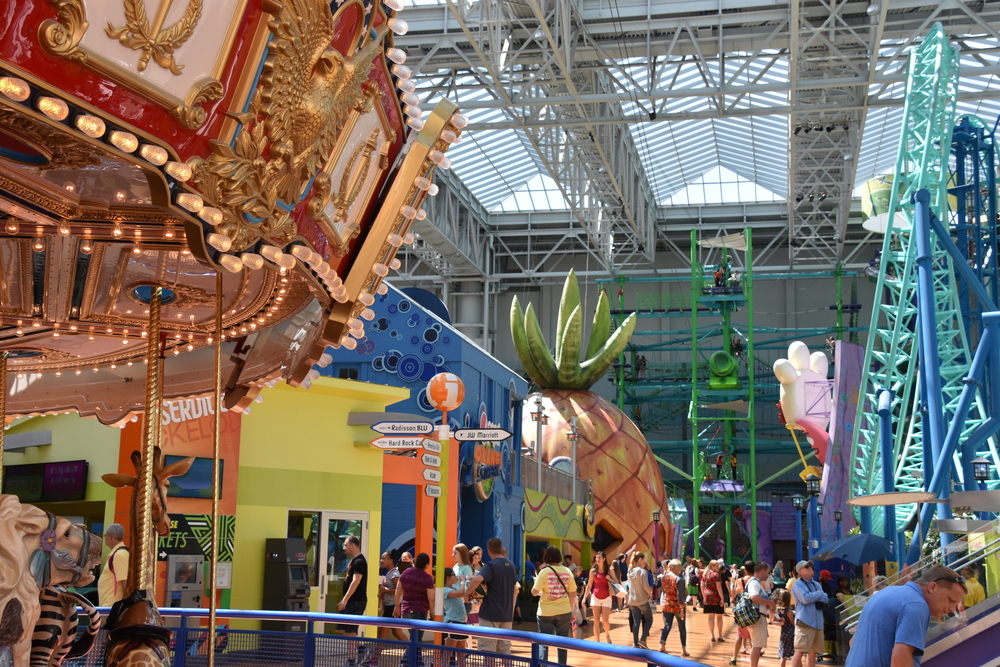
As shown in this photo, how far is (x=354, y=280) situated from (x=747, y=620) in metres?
6.93

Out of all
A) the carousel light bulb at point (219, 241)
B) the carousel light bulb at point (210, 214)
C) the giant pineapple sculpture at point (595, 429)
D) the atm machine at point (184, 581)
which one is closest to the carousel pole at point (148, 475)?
the carousel light bulb at point (219, 241)

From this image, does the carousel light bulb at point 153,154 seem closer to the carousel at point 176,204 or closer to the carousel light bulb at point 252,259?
the carousel at point 176,204

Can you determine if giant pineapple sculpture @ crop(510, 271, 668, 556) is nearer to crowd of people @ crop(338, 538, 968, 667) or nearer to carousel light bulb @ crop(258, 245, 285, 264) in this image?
crowd of people @ crop(338, 538, 968, 667)

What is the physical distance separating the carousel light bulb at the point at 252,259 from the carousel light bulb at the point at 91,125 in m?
0.88

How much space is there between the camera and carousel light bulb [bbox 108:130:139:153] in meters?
2.85

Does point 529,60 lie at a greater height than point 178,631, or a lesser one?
greater

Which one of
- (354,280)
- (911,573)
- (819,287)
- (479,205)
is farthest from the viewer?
(819,287)

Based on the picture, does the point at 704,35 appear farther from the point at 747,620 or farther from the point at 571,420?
the point at 747,620

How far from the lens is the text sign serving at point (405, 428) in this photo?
11.9 m

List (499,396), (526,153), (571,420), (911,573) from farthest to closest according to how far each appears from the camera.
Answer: (526,153)
(571,420)
(499,396)
(911,573)

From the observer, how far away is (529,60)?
19.5 m

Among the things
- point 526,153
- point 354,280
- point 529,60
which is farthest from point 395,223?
point 526,153

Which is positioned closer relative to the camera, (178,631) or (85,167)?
(85,167)

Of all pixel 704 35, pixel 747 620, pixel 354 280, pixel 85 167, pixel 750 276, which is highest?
pixel 704 35
